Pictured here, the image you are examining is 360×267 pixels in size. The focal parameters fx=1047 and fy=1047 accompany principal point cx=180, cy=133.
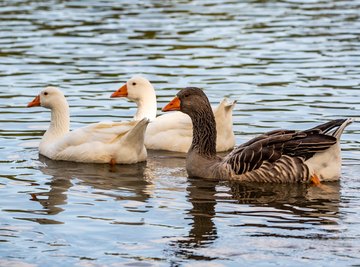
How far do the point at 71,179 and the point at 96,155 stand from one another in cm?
117

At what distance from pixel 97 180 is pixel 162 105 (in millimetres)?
5223

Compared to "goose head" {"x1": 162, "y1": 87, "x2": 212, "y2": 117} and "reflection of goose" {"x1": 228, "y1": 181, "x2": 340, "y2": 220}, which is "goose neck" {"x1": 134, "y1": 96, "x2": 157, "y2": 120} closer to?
"goose head" {"x1": 162, "y1": 87, "x2": 212, "y2": 117}

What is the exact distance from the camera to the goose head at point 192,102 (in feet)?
47.1

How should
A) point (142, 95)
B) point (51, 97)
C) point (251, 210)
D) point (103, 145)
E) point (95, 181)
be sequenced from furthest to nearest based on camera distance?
point (142, 95), point (51, 97), point (103, 145), point (95, 181), point (251, 210)

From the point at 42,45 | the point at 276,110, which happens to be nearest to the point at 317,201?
the point at 276,110

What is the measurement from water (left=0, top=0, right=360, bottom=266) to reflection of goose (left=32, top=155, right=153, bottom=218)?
0.03 metres

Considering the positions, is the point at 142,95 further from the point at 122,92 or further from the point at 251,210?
the point at 251,210

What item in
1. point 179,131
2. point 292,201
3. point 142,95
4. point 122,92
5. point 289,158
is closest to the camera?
point 292,201

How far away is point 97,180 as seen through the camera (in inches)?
548

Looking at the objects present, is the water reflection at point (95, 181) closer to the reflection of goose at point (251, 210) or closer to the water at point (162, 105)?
the water at point (162, 105)

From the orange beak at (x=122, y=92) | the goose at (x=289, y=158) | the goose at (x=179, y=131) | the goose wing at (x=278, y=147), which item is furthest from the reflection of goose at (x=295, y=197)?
the orange beak at (x=122, y=92)

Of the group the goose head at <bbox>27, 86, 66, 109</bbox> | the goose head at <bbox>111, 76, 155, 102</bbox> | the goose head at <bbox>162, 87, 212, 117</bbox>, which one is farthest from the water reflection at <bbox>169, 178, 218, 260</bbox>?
the goose head at <bbox>111, 76, 155, 102</bbox>

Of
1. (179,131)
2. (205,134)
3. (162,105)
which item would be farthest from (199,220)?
(162,105)

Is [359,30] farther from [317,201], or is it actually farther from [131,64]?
[317,201]
